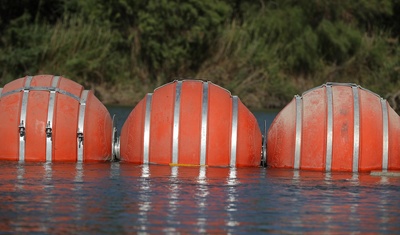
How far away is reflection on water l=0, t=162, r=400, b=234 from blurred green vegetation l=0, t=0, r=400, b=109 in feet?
74.3

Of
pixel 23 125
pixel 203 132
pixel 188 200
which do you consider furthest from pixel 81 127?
pixel 188 200

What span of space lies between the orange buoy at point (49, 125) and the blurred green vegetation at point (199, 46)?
21.9 m

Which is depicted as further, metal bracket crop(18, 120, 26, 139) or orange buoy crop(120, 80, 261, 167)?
metal bracket crop(18, 120, 26, 139)

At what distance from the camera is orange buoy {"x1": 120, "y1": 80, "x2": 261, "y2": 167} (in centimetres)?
1722

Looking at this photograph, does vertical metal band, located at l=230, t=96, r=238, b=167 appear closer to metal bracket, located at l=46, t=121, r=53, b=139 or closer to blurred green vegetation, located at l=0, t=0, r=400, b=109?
metal bracket, located at l=46, t=121, r=53, b=139

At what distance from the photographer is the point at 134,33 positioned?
43.8 metres

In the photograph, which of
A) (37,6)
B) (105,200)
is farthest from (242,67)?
(105,200)

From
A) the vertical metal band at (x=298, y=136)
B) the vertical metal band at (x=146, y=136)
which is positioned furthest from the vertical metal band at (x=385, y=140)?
the vertical metal band at (x=146, y=136)

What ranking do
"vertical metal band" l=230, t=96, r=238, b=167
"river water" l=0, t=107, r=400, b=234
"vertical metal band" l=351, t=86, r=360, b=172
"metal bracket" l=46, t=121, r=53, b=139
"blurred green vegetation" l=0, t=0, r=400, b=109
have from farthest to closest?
"blurred green vegetation" l=0, t=0, r=400, b=109
"metal bracket" l=46, t=121, r=53, b=139
"vertical metal band" l=230, t=96, r=238, b=167
"vertical metal band" l=351, t=86, r=360, b=172
"river water" l=0, t=107, r=400, b=234

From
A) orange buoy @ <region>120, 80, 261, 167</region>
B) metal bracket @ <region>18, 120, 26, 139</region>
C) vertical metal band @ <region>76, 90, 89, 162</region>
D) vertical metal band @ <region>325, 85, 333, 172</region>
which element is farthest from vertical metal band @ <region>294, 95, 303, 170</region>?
metal bracket @ <region>18, 120, 26, 139</region>

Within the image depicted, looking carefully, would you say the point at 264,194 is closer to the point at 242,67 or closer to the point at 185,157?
the point at 185,157

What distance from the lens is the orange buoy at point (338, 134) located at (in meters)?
17.2

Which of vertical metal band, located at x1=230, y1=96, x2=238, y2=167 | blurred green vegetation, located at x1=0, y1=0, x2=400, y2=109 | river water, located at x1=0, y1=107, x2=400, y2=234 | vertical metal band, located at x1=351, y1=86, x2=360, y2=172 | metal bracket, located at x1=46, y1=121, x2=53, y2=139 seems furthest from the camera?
blurred green vegetation, located at x1=0, y1=0, x2=400, y2=109

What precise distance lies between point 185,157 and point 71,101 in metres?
1.80
